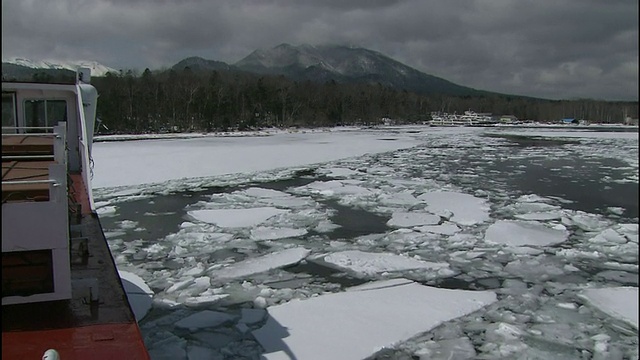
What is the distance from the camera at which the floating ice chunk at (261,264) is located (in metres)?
6.64

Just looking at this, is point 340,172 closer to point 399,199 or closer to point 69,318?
point 399,199

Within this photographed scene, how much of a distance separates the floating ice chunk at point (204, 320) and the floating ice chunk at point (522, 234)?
491 cm

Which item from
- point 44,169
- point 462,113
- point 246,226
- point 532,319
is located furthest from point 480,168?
point 462,113

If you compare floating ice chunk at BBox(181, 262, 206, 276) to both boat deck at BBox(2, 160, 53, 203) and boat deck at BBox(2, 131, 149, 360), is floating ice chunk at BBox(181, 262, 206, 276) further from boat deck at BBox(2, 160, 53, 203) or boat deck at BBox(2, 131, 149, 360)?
boat deck at BBox(2, 160, 53, 203)

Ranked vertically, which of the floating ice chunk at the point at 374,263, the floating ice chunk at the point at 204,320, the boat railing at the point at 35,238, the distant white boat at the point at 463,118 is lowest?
the floating ice chunk at the point at 204,320

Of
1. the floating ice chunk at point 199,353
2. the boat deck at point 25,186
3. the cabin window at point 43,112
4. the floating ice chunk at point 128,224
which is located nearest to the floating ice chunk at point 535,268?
the floating ice chunk at point 199,353

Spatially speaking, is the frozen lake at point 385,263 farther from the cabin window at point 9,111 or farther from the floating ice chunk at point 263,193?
the cabin window at point 9,111

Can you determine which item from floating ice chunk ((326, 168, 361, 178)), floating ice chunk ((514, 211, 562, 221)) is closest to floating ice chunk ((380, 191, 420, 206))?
floating ice chunk ((514, 211, 562, 221))

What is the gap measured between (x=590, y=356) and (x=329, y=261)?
365cm

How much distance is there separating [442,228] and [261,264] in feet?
12.5

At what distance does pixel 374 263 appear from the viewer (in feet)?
23.3

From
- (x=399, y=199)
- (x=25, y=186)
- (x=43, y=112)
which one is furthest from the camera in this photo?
(x=399, y=199)

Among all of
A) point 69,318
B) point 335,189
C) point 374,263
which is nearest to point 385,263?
point 374,263

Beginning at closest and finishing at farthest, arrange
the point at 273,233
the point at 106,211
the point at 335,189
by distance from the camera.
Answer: the point at 273,233, the point at 106,211, the point at 335,189
